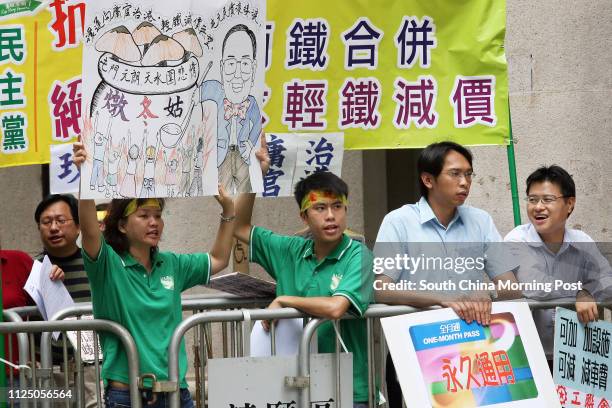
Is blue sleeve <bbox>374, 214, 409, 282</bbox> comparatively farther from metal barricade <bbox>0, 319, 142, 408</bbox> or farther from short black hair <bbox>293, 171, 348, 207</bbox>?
metal barricade <bbox>0, 319, 142, 408</bbox>

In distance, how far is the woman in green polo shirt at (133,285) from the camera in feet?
22.2

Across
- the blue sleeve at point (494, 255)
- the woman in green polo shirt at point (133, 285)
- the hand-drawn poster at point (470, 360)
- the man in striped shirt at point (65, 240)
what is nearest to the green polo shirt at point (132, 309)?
the woman in green polo shirt at point (133, 285)

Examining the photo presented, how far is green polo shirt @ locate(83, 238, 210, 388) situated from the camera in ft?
22.4

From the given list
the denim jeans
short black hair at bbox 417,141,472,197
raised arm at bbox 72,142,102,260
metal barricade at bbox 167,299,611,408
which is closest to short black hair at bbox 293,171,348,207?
short black hair at bbox 417,141,472,197

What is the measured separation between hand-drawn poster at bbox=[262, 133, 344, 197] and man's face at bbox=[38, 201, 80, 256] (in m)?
1.28

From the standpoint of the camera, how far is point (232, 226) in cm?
743

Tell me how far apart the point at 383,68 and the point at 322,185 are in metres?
1.75

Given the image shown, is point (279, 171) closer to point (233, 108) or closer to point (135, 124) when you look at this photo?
point (233, 108)

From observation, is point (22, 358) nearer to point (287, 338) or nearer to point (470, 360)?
point (287, 338)

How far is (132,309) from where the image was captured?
6887mm

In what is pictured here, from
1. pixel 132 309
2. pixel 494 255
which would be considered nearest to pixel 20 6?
pixel 132 309

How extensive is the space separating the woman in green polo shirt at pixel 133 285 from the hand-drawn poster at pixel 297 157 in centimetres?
129

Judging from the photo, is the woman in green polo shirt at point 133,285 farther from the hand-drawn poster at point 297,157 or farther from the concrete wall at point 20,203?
the concrete wall at point 20,203

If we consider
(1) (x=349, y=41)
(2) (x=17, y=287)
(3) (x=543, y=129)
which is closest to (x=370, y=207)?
(3) (x=543, y=129)
